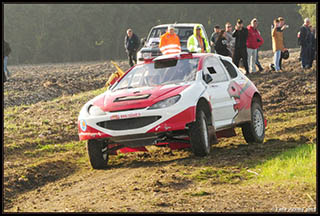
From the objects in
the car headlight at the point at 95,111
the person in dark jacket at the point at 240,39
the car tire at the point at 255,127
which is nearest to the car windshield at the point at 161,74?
the car headlight at the point at 95,111

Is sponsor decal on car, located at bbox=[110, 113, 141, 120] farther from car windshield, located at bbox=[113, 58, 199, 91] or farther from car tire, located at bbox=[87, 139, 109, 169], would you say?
car windshield, located at bbox=[113, 58, 199, 91]

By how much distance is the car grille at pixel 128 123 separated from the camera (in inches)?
389

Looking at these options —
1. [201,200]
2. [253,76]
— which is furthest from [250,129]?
[253,76]

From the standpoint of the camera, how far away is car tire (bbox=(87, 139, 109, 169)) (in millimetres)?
10328

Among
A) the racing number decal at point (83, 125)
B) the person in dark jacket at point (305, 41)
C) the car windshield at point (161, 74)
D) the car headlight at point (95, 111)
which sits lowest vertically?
the person in dark jacket at point (305, 41)

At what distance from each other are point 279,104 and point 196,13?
149 feet

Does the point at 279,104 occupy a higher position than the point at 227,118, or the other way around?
the point at 227,118

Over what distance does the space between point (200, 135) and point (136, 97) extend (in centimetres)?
111

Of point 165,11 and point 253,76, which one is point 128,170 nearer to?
point 253,76

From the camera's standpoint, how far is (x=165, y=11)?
206 ft

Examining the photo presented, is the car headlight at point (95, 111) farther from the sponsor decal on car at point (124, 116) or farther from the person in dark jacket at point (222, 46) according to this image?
the person in dark jacket at point (222, 46)

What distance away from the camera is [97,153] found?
34.0 ft

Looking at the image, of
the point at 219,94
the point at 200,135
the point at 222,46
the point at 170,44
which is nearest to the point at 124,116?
the point at 200,135

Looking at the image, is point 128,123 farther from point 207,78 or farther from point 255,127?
point 255,127
